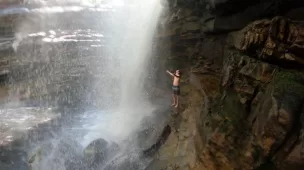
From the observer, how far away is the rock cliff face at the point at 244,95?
7691mm

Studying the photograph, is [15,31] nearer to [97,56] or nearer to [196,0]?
[97,56]

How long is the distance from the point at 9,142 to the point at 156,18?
10.1 m

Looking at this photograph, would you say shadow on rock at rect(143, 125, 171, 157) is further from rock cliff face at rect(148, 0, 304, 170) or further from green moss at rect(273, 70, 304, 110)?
green moss at rect(273, 70, 304, 110)

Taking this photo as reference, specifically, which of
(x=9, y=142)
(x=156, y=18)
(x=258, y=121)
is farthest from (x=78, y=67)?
(x=258, y=121)

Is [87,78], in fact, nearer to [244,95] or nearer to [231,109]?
[231,109]

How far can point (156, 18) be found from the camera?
17.8m

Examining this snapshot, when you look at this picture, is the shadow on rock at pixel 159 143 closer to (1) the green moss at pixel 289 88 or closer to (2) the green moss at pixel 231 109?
(2) the green moss at pixel 231 109

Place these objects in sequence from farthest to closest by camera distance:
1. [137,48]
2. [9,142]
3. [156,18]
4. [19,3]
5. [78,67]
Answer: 1. [19,3]
2. [78,67]
3. [137,48]
4. [156,18]
5. [9,142]

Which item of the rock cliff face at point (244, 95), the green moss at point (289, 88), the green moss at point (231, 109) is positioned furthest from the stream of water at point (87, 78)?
the green moss at point (289, 88)

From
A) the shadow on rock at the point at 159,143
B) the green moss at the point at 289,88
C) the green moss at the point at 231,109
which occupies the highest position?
the green moss at the point at 289,88

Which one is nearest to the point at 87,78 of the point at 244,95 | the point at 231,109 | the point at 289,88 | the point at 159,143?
the point at 159,143

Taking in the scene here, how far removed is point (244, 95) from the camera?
9.15 meters

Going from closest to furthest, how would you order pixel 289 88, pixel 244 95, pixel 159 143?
pixel 289 88, pixel 244 95, pixel 159 143

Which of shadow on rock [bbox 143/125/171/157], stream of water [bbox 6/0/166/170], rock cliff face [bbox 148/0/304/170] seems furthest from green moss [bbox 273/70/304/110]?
stream of water [bbox 6/0/166/170]
